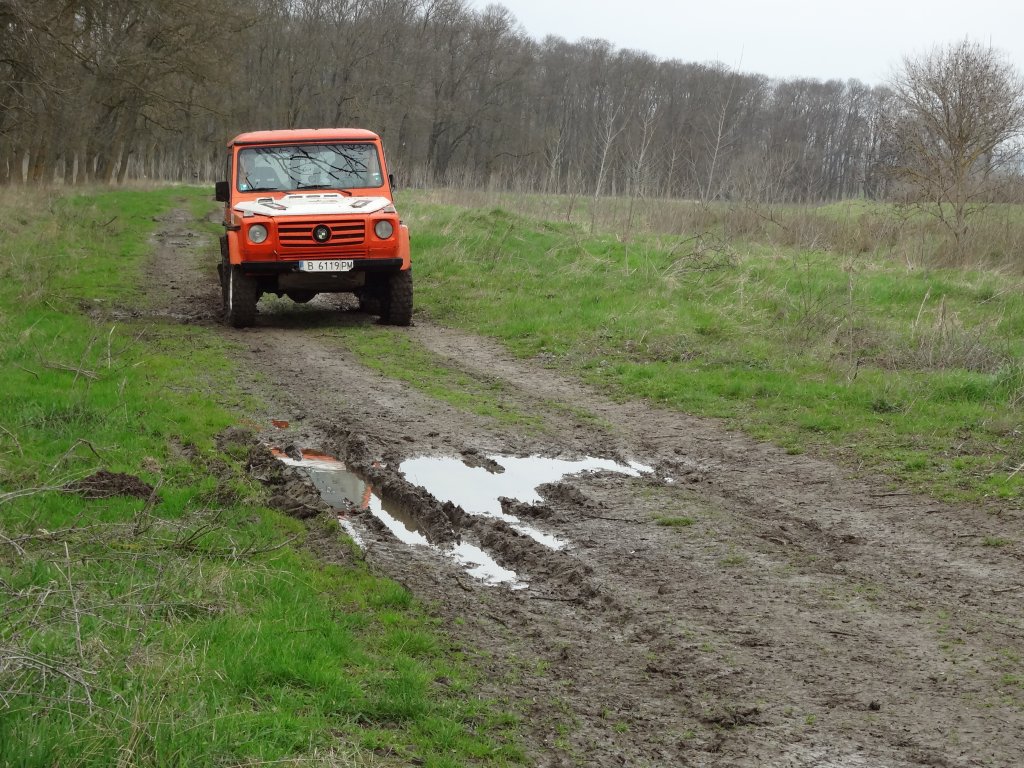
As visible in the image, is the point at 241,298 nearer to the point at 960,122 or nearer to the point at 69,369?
the point at 69,369

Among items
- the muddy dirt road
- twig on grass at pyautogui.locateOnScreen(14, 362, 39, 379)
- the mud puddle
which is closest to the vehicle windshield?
twig on grass at pyautogui.locateOnScreen(14, 362, 39, 379)

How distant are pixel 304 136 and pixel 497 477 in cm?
817

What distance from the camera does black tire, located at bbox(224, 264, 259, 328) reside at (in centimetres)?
1227

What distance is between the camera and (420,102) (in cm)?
6756

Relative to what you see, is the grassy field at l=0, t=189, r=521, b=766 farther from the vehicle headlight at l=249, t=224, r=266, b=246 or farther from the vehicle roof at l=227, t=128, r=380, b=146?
the vehicle roof at l=227, t=128, r=380, b=146

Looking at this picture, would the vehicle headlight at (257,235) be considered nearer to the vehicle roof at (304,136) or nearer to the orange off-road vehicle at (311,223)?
the orange off-road vehicle at (311,223)

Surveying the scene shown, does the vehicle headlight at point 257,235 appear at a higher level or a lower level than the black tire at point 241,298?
higher

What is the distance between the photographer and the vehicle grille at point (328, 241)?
12172 millimetres

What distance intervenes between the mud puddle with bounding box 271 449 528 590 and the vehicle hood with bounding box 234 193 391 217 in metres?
5.95

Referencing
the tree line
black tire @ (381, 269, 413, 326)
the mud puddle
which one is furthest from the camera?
the tree line

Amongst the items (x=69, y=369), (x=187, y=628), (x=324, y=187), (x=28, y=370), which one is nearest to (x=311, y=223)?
(x=324, y=187)

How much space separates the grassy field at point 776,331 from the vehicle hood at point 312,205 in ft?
6.73

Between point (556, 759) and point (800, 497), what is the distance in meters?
3.57

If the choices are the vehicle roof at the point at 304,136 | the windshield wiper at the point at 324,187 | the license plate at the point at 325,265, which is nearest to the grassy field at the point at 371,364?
the license plate at the point at 325,265
